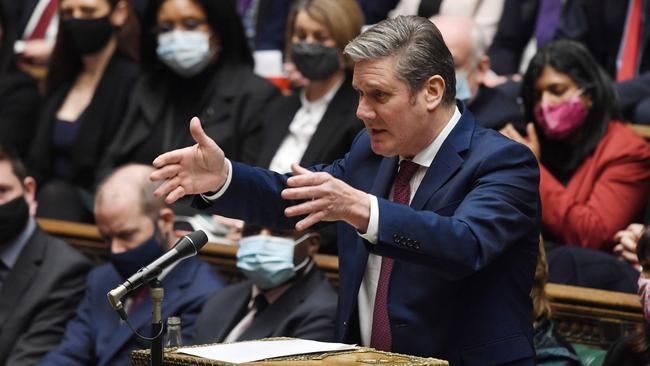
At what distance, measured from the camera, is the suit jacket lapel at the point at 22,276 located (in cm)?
463

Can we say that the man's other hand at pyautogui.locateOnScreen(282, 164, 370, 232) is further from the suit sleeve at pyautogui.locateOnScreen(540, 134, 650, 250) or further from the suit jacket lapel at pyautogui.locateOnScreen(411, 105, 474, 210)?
the suit sleeve at pyautogui.locateOnScreen(540, 134, 650, 250)

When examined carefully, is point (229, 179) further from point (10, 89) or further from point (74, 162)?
point (10, 89)

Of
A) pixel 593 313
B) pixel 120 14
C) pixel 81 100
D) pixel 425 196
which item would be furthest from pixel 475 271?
pixel 120 14

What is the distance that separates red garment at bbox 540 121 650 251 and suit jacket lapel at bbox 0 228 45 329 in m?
1.82

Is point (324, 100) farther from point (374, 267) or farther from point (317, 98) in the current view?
point (374, 267)

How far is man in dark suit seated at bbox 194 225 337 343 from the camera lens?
13.1 ft

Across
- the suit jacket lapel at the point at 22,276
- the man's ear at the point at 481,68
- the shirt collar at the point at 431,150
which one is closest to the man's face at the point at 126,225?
the suit jacket lapel at the point at 22,276

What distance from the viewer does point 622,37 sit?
17.8 ft

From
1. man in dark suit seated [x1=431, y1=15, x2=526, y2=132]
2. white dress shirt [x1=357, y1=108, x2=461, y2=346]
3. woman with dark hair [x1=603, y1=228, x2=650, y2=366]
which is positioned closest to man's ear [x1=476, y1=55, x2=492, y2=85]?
man in dark suit seated [x1=431, y1=15, x2=526, y2=132]

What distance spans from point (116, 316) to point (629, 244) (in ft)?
5.68

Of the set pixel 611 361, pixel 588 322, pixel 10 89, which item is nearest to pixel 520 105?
pixel 588 322

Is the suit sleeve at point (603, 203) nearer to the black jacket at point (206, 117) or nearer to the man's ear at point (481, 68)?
the man's ear at point (481, 68)

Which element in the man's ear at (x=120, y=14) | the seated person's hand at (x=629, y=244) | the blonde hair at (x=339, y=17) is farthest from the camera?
the man's ear at (x=120, y=14)

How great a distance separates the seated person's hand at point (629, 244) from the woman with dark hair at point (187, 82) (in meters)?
1.66
